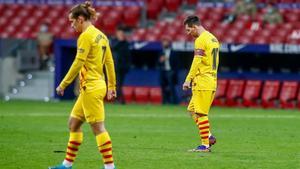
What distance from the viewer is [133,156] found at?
49.4ft

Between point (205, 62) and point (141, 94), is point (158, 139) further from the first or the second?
point (141, 94)

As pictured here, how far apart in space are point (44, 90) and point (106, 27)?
338 centimetres

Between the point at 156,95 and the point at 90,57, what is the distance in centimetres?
1906

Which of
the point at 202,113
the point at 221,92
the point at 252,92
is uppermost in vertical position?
the point at 202,113

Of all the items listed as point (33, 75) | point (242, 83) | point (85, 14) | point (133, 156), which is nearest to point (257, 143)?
point (133, 156)

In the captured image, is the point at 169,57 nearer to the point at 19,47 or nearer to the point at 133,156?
the point at 19,47

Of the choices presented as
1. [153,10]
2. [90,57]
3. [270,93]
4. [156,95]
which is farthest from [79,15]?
[153,10]

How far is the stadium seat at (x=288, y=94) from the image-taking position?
1152 inches

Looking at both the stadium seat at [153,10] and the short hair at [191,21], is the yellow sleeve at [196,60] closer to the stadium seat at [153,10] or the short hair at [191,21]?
the short hair at [191,21]

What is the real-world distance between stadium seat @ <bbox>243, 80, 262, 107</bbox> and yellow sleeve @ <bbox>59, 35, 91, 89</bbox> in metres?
17.8

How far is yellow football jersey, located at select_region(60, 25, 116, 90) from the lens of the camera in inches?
496

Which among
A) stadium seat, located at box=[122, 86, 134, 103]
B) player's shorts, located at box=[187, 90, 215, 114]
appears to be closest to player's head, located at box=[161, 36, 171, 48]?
stadium seat, located at box=[122, 86, 134, 103]

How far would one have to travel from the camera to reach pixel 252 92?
1184 inches

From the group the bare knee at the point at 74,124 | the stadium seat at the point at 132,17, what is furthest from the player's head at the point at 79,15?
the stadium seat at the point at 132,17
